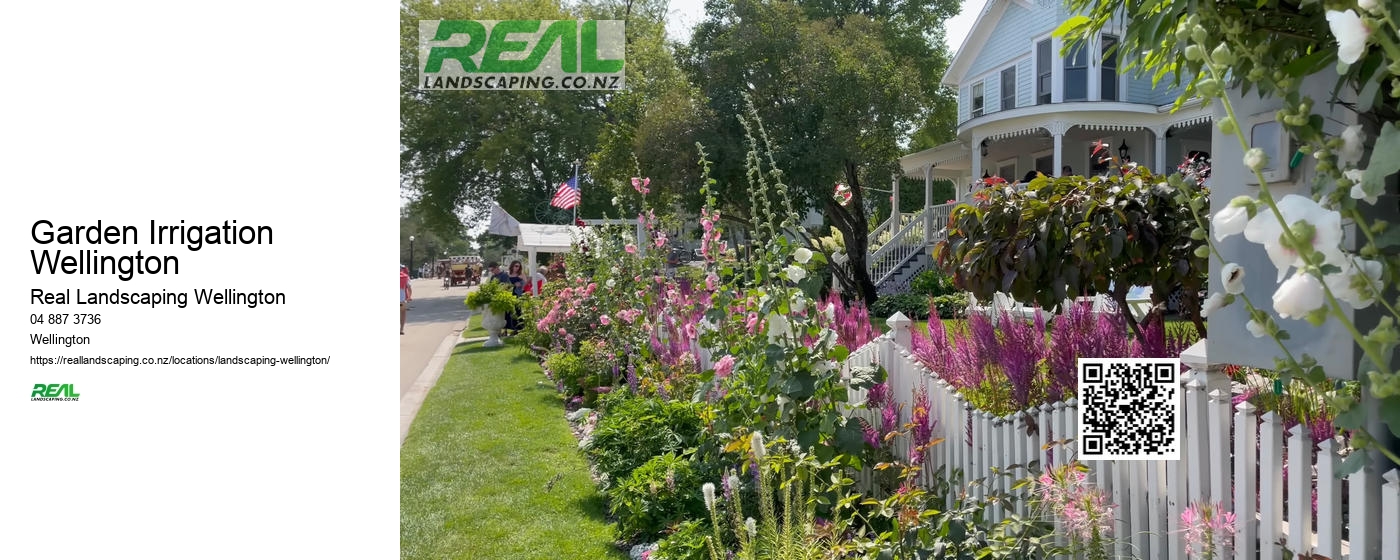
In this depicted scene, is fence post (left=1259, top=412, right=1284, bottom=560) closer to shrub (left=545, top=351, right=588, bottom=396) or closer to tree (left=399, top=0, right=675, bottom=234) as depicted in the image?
shrub (left=545, top=351, right=588, bottom=396)

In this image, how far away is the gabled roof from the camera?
18109 millimetres

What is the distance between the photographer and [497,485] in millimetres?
5152

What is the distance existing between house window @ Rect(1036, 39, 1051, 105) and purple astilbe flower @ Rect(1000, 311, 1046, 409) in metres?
15.8

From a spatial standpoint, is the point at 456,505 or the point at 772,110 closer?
the point at 456,505

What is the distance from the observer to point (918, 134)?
26.8 metres

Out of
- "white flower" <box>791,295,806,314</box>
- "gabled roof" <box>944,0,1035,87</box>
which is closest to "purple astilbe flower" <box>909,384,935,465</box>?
"white flower" <box>791,295,806,314</box>

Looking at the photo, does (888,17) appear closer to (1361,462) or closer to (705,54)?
(705,54)

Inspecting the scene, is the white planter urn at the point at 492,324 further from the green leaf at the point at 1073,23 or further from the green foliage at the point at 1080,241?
the green leaf at the point at 1073,23

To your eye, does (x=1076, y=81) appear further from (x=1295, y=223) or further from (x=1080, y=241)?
(x=1295, y=223)

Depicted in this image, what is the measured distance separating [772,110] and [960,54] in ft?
22.1

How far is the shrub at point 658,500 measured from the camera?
380 centimetres

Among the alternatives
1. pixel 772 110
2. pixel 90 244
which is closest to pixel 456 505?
pixel 90 244

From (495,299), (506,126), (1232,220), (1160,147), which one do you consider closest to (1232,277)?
(1232,220)

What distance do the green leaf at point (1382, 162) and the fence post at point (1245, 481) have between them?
120 cm
